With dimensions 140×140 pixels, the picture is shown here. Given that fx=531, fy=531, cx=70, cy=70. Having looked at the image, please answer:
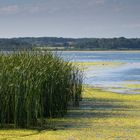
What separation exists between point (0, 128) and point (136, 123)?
128 inches

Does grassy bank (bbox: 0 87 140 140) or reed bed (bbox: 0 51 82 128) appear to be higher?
reed bed (bbox: 0 51 82 128)

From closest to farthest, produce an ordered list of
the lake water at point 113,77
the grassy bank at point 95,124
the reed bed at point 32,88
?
the grassy bank at point 95,124, the reed bed at point 32,88, the lake water at point 113,77

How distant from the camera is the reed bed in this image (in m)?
11.4

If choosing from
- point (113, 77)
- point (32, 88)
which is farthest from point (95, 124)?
point (113, 77)

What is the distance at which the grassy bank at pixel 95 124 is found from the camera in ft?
34.5

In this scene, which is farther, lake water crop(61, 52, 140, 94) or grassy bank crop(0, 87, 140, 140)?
lake water crop(61, 52, 140, 94)

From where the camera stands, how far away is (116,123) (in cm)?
1232

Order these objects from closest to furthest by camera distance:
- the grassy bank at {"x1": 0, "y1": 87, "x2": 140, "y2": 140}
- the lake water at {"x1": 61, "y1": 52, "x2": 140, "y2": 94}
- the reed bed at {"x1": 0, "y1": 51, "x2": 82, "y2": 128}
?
the grassy bank at {"x1": 0, "y1": 87, "x2": 140, "y2": 140} → the reed bed at {"x1": 0, "y1": 51, "x2": 82, "y2": 128} → the lake water at {"x1": 61, "y1": 52, "x2": 140, "y2": 94}

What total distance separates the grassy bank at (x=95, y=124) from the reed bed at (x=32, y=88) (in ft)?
1.45

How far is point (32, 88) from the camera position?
1156 cm

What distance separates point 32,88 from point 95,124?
173 centimetres

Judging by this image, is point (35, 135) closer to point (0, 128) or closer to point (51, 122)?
point (0, 128)

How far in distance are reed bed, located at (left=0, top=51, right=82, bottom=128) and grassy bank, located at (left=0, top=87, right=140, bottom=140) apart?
1.45 ft

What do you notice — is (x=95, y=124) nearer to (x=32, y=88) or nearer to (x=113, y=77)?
(x=32, y=88)
